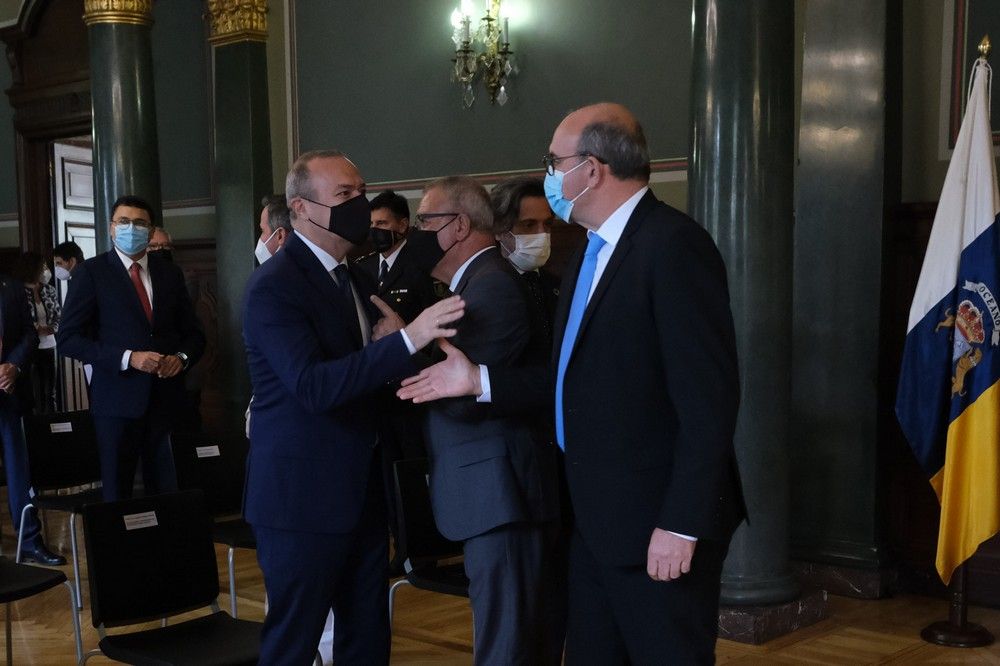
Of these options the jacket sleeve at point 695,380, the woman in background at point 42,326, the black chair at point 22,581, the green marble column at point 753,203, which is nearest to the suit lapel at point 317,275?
the jacket sleeve at point 695,380

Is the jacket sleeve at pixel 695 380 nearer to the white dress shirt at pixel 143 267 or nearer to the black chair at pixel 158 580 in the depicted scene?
the black chair at pixel 158 580

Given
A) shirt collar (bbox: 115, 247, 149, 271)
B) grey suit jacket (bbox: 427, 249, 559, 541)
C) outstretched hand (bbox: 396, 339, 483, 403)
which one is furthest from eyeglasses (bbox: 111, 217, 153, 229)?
outstretched hand (bbox: 396, 339, 483, 403)

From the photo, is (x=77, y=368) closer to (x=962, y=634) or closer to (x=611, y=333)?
(x=962, y=634)

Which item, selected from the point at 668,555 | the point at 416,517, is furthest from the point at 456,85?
the point at 668,555

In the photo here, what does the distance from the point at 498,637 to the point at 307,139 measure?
5.33 m

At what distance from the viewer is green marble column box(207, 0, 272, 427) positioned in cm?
778

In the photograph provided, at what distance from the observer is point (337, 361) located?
2.72 meters

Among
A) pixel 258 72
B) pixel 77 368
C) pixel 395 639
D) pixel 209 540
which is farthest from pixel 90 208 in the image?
pixel 209 540

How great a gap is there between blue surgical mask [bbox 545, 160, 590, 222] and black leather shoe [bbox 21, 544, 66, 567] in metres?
4.17

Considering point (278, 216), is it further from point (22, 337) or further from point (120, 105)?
point (120, 105)

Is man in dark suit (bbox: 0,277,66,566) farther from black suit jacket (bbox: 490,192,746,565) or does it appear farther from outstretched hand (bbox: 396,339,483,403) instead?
black suit jacket (bbox: 490,192,746,565)

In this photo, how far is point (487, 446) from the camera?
9.55 ft

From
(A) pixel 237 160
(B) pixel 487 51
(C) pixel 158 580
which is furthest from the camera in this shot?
(A) pixel 237 160

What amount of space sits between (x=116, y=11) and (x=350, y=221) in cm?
504
